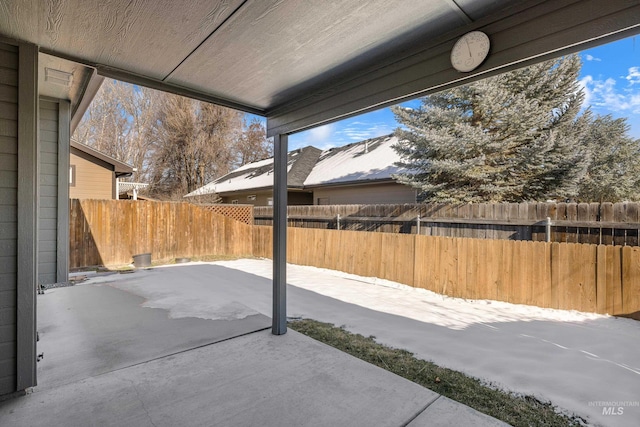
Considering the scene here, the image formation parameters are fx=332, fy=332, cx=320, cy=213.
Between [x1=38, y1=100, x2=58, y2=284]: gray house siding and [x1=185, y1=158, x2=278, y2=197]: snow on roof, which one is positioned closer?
[x1=38, y1=100, x2=58, y2=284]: gray house siding

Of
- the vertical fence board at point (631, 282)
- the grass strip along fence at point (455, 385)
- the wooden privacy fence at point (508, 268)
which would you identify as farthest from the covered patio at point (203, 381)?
the vertical fence board at point (631, 282)

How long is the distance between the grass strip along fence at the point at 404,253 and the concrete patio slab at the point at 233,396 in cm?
327

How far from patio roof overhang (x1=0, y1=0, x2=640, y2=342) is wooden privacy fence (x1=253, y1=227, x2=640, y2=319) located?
372 centimetres

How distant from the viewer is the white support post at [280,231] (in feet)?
11.4

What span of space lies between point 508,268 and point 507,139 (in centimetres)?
369

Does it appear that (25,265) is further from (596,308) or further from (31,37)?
(596,308)

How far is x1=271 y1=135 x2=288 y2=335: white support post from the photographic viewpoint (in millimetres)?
3461

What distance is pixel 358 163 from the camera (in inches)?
450

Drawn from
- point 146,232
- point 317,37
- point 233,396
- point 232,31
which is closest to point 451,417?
point 233,396

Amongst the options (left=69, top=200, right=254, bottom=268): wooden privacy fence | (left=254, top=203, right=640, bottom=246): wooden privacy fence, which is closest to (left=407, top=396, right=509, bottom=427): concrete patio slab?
(left=254, top=203, right=640, bottom=246): wooden privacy fence

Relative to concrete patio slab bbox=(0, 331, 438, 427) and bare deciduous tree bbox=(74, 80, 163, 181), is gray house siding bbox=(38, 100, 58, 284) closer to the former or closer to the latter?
concrete patio slab bbox=(0, 331, 438, 427)

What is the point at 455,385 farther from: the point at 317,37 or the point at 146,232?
the point at 146,232

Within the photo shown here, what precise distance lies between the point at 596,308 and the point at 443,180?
4345mm

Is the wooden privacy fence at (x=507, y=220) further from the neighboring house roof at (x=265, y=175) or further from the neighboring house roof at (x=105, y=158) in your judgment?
the neighboring house roof at (x=105, y=158)
